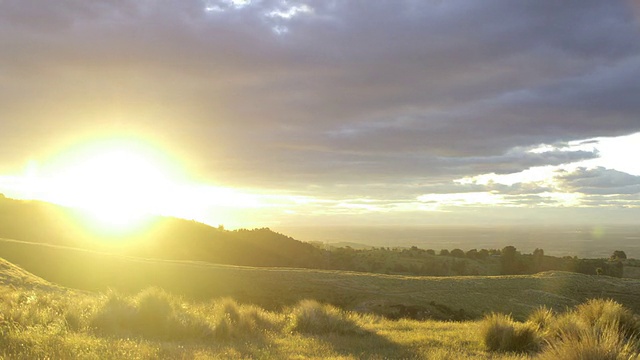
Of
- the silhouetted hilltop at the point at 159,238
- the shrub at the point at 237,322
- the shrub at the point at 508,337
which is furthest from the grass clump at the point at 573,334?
the silhouetted hilltop at the point at 159,238

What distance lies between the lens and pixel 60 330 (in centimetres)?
1376

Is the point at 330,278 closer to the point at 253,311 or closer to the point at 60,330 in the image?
the point at 253,311

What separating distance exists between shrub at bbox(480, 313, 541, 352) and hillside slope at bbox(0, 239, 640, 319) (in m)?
19.4

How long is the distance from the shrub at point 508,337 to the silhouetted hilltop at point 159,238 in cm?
5999

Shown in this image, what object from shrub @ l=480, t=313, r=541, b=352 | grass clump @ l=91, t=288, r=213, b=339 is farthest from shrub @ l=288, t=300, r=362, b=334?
shrub @ l=480, t=313, r=541, b=352

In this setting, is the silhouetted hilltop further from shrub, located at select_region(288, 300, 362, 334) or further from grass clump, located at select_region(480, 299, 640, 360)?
grass clump, located at select_region(480, 299, 640, 360)

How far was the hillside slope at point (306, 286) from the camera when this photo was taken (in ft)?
129

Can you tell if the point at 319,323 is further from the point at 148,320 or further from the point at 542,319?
the point at 542,319

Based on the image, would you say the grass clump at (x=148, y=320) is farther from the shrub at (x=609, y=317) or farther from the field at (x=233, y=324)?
the shrub at (x=609, y=317)

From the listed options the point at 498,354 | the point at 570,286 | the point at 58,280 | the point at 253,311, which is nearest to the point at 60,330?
the point at 253,311

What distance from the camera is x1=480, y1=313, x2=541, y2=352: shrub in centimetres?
1594

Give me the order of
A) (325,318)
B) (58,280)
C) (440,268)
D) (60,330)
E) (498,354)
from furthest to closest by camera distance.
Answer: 1. (440,268)
2. (58,280)
3. (325,318)
4. (498,354)
5. (60,330)

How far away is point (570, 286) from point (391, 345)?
4382cm

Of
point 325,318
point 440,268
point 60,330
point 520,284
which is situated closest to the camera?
point 60,330
